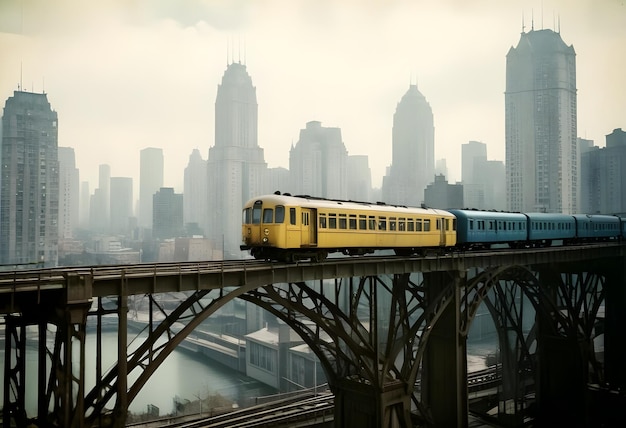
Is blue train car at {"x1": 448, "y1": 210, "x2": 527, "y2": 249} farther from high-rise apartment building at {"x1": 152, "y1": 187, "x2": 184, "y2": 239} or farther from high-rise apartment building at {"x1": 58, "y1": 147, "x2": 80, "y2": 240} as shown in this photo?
high-rise apartment building at {"x1": 152, "y1": 187, "x2": 184, "y2": 239}

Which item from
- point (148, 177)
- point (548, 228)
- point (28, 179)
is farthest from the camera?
point (148, 177)

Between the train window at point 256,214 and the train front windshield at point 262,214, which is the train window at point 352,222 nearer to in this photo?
the train front windshield at point 262,214

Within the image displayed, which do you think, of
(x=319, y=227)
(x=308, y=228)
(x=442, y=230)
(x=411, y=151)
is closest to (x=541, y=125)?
(x=411, y=151)

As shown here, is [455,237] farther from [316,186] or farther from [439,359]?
[316,186]

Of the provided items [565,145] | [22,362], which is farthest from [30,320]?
[565,145]

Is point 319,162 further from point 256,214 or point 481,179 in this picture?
point 256,214

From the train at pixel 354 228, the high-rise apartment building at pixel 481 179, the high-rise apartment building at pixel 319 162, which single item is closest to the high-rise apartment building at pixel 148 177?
the high-rise apartment building at pixel 319 162

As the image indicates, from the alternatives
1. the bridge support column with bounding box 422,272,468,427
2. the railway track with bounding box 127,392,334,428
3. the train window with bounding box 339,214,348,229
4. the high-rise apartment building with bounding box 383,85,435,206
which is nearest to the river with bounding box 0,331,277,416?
the railway track with bounding box 127,392,334,428
